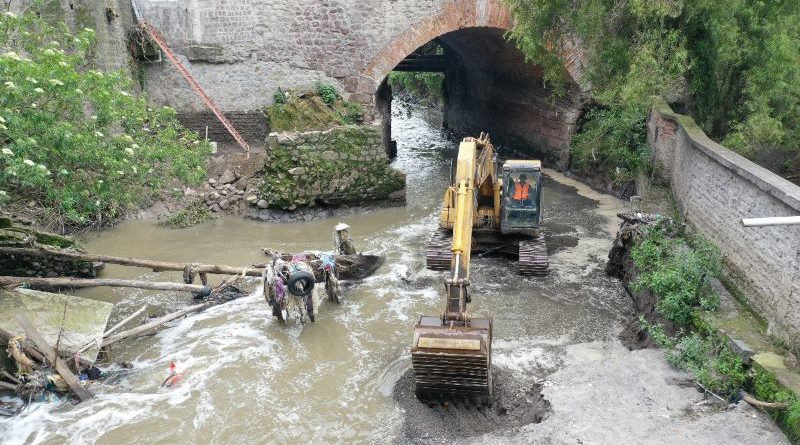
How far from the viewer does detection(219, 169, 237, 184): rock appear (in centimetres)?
1530

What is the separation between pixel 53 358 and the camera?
736cm

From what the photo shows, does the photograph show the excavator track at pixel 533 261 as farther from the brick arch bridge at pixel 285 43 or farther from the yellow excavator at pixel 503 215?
the brick arch bridge at pixel 285 43

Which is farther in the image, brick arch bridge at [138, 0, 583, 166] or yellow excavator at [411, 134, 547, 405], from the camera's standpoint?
brick arch bridge at [138, 0, 583, 166]

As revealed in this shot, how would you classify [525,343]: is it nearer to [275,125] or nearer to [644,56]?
[644,56]

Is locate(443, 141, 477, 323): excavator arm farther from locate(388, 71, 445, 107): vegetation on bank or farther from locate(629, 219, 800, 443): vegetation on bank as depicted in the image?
locate(388, 71, 445, 107): vegetation on bank

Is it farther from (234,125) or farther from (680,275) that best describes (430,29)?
(680,275)

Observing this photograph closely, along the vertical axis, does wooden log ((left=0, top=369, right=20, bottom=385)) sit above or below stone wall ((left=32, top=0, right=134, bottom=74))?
below

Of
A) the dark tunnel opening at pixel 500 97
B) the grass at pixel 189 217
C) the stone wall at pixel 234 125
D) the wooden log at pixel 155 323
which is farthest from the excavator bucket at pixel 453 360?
the dark tunnel opening at pixel 500 97

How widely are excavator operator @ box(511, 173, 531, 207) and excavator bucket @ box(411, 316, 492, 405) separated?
4.47m

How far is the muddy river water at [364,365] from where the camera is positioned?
6527mm

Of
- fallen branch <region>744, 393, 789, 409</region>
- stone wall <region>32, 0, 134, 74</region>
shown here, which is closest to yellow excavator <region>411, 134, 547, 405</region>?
fallen branch <region>744, 393, 789, 409</region>

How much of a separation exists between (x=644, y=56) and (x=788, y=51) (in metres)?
2.26

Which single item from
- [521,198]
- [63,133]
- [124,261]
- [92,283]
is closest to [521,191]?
[521,198]

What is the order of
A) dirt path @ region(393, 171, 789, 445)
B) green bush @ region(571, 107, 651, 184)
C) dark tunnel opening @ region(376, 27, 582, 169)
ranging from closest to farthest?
dirt path @ region(393, 171, 789, 445) < green bush @ region(571, 107, 651, 184) < dark tunnel opening @ region(376, 27, 582, 169)
